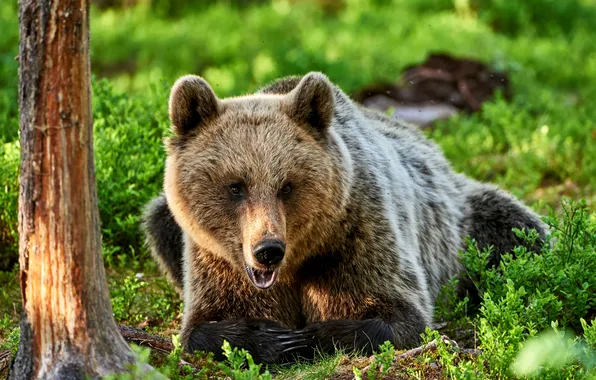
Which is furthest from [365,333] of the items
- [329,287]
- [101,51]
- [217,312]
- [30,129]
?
[101,51]

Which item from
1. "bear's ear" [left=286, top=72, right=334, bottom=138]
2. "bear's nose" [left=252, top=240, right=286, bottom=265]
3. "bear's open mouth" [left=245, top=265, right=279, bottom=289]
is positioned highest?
"bear's ear" [left=286, top=72, right=334, bottom=138]

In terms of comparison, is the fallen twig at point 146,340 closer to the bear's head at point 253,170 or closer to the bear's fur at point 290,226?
the bear's fur at point 290,226

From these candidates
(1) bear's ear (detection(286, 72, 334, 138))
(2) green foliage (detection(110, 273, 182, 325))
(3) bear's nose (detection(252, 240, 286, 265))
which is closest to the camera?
(3) bear's nose (detection(252, 240, 286, 265))

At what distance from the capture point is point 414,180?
19.5 ft

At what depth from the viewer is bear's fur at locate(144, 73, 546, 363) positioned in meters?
4.62

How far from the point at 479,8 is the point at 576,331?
9.05 meters

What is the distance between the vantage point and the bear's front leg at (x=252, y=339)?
15.6 ft

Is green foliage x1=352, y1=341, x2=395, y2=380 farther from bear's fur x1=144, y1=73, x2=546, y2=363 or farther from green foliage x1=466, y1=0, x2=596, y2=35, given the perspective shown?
green foliage x1=466, y1=0, x2=596, y2=35

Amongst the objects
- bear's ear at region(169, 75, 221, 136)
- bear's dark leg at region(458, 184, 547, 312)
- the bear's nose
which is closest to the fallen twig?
the bear's nose

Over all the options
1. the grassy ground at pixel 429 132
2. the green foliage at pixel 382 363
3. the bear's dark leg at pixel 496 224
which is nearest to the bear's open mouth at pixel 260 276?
the grassy ground at pixel 429 132

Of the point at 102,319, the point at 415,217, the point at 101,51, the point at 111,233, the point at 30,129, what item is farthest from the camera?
the point at 101,51

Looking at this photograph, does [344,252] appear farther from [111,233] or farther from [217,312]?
[111,233]

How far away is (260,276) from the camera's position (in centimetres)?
465

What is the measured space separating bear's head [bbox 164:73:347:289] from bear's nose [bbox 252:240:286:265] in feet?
0.25
